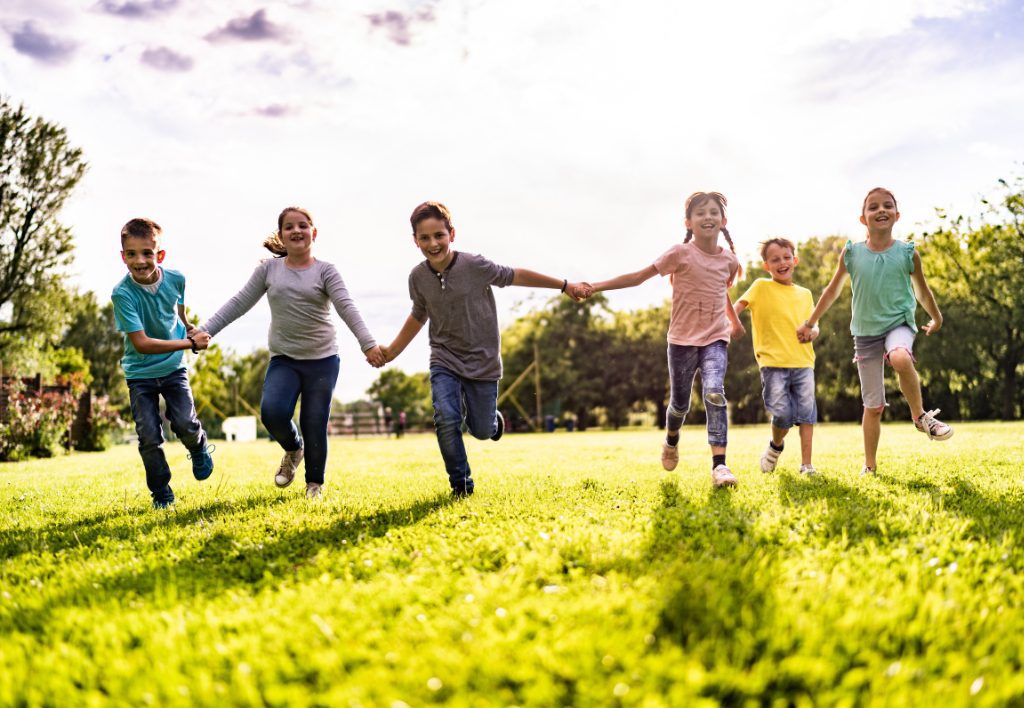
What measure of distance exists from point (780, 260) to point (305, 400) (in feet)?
16.8

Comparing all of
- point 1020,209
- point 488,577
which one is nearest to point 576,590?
point 488,577

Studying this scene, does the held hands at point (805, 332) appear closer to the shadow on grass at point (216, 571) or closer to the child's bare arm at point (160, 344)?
the shadow on grass at point (216, 571)

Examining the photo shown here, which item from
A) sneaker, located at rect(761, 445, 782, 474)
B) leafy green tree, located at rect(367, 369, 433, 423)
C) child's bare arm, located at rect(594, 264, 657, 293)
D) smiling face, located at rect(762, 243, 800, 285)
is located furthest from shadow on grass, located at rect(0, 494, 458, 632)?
leafy green tree, located at rect(367, 369, 433, 423)

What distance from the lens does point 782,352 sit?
7.90 m

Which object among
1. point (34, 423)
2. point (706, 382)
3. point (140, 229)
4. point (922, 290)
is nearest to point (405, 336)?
point (140, 229)

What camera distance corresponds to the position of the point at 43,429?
1916cm

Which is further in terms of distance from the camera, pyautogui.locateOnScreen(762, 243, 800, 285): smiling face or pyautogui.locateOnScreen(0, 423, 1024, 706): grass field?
pyautogui.locateOnScreen(762, 243, 800, 285): smiling face

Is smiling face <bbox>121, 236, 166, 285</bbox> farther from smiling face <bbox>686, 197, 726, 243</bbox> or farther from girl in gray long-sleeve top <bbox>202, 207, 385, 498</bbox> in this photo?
smiling face <bbox>686, 197, 726, 243</bbox>

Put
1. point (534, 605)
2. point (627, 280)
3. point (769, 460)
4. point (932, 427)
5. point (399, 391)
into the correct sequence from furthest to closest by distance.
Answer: point (399, 391)
point (769, 460)
point (932, 427)
point (627, 280)
point (534, 605)

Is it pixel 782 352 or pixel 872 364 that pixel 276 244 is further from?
pixel 872 364

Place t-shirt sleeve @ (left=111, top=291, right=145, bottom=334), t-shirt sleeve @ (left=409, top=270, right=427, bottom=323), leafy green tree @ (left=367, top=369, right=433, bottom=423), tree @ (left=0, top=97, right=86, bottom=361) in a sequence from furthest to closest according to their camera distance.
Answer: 1. leafy green tree @ (left=367, top=369, right=433, bottom=423)
2. tree @ (left=0, top=97, right=86, bottom=361)
3. t-shirt sleeve @ (left=409, top=270, right=427, bottom=323)
4. t-shirt sleeve @ (left=111, top=291, right=145, bottom=334)

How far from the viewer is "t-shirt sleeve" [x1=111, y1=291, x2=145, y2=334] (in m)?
6.13

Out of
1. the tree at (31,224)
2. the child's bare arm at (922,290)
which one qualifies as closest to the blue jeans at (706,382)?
the child's bare arm at (922,290)

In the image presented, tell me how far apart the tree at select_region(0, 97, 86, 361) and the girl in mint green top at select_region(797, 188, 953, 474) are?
34773 mm
